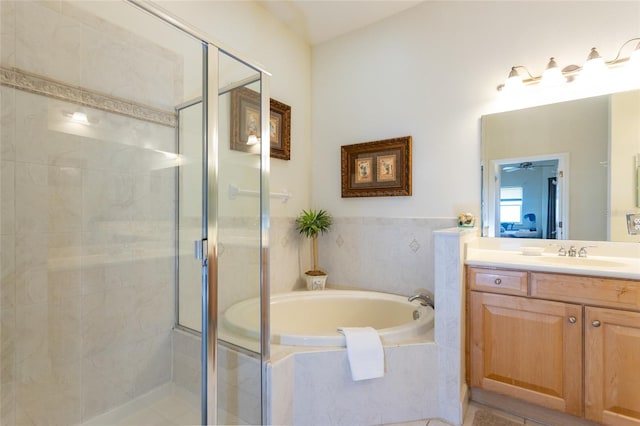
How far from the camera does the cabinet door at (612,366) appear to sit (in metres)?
1.32

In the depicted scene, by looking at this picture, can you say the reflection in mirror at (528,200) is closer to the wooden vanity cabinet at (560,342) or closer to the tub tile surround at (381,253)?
the tub tile surround at (381,253)

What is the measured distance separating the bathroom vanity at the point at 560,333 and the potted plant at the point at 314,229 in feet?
3.82

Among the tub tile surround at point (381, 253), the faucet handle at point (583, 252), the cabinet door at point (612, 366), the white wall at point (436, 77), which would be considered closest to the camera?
the cabinet door at point (612, 366)

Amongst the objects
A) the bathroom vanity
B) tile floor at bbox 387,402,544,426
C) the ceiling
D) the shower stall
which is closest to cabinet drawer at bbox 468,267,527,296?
the bathroom vanity

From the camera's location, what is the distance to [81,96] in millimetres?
1388

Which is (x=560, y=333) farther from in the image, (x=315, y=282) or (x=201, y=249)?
(x=201, y=249)

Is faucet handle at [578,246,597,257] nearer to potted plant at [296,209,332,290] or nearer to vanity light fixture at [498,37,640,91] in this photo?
vanity light fixture at [498,37,640,91]

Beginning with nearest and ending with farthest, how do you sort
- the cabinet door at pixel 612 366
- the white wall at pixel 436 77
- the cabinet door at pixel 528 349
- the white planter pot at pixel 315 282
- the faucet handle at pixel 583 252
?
the cabinet door at pixel 612 366 < the cabinet door at pixel 528 349 < the faucet handle at pixel 583 252 < the white wall at pixel 436 77 < the white planter pot at pixel 315 282

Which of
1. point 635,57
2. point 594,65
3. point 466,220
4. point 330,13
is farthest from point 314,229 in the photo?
point 635,57

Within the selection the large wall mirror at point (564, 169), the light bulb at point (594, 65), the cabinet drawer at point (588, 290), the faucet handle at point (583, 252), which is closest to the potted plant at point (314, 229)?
the large wall mirror at point (564, 169)

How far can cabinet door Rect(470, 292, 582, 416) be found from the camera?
144cm

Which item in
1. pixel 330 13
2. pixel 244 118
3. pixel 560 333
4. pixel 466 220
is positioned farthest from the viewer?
pixel 330 13

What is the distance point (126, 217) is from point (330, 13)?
2.11m

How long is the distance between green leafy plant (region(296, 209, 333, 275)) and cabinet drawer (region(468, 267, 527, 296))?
121cm
